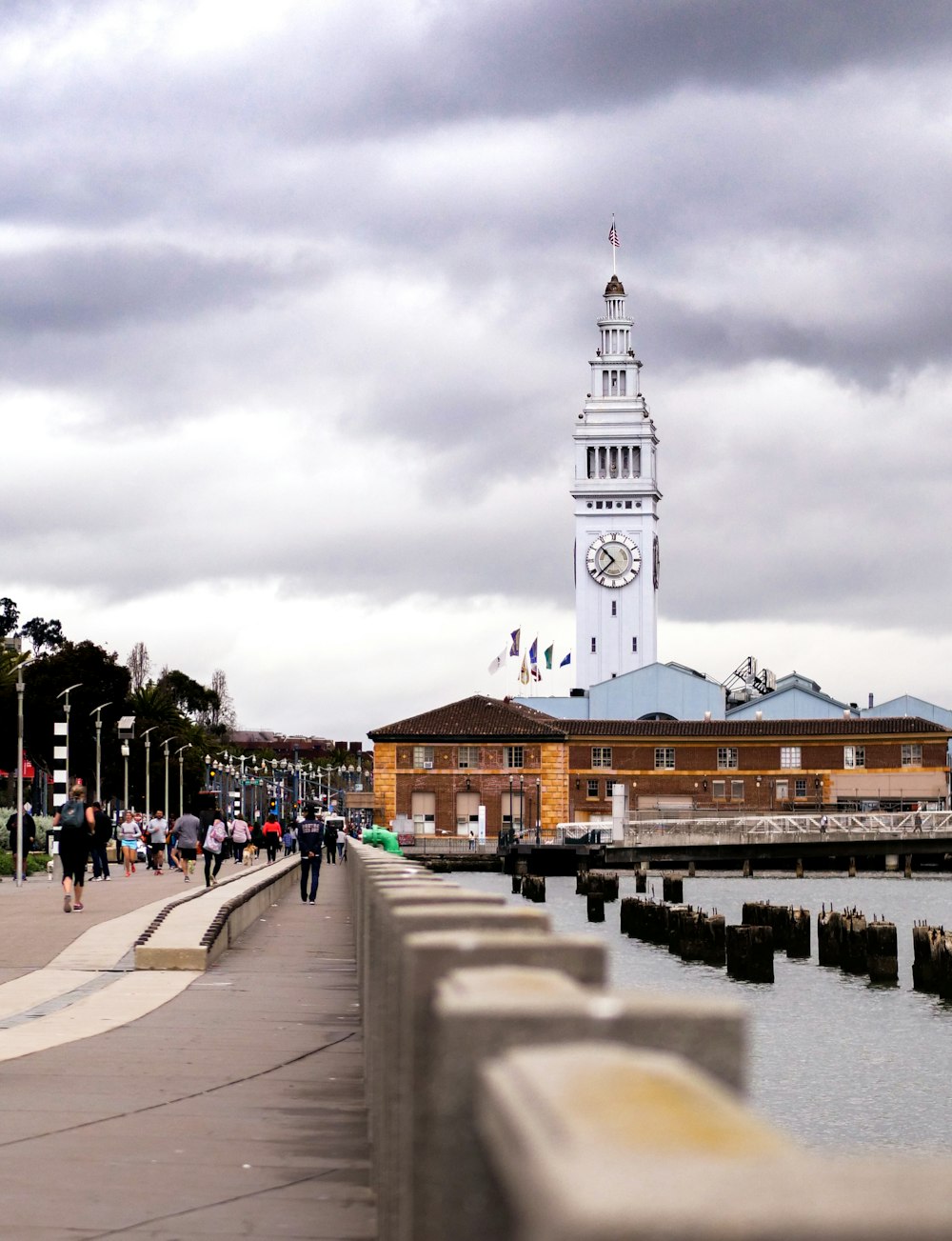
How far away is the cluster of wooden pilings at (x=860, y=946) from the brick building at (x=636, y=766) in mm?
72397

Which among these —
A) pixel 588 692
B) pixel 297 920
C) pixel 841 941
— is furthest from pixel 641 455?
pixel 297 920

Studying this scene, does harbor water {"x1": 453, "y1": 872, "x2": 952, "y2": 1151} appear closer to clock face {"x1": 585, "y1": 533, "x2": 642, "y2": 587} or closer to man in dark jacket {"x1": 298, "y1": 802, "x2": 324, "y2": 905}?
man in dark jacket {"x1": 298, "y1": 802, "x2": 324, "y2": 905}

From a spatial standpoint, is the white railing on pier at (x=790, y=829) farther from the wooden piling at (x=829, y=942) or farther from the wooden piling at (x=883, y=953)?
the wooden piling at (x=883, y=953)

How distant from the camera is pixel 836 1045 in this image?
29.3 meters

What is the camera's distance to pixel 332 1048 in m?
11.2

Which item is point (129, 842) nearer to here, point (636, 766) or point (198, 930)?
point (198, 930)

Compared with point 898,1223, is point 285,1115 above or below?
below

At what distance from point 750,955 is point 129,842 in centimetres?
1882

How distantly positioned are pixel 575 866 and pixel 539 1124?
98916 millimetres

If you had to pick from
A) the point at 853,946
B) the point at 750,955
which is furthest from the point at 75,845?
the point at 853,946

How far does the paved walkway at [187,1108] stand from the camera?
646 cm

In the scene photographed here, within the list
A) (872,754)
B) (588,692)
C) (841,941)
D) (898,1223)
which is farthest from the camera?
(588,692)

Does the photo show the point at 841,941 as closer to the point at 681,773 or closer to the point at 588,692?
the point at 681,773

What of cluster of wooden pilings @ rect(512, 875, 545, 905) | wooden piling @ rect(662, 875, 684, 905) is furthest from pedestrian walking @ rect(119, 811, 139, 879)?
wooden piling @ rect(662, 875, 684, 905)
